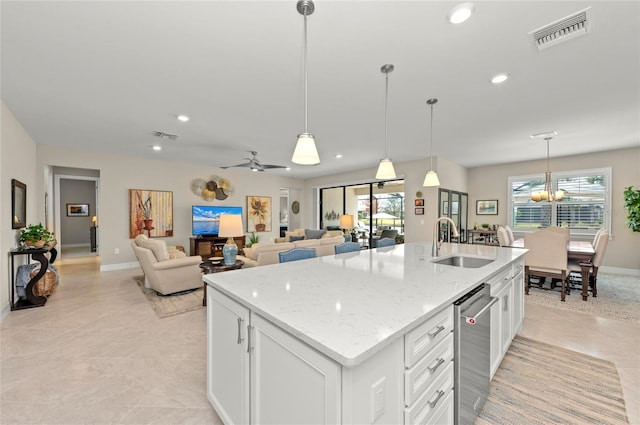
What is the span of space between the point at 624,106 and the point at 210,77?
4.92 metres

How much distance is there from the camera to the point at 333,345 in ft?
2.82

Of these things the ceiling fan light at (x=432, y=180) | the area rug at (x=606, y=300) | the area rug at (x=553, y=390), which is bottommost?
the area rug at (x=553, y=390)

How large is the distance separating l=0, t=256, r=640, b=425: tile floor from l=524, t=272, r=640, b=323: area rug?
0.30 metres

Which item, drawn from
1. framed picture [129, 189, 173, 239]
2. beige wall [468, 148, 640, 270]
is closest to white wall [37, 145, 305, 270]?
framed picture [129, 189, 173, 239]

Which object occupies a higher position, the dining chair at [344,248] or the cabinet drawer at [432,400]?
the dining chair at [344,248]

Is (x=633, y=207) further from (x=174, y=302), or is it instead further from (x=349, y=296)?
(x=174, y=302)

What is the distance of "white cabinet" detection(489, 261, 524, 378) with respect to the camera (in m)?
1.95

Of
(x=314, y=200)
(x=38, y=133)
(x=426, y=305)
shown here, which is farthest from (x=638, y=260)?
(x=38, y=133)

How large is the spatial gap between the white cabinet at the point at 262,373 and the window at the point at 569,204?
7795 millimetres

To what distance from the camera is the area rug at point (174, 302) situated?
3.42 metres

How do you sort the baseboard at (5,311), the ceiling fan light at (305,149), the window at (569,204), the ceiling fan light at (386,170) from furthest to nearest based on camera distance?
1. the window at (569,204)
2. the baseboard at (5,311)
3. the ceiling fan light at (386,170)
4. the ceiling fan light at (305,149)

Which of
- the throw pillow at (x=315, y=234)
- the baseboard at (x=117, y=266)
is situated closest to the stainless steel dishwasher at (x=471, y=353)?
the throw pillow at (x=315, y=234)

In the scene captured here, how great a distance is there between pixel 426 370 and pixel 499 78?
281cm

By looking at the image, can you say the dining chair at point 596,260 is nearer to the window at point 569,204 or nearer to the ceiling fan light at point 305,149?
the window at point 569,204
